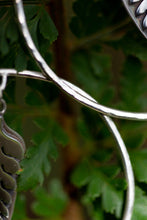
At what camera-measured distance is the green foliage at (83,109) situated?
1.99 ft

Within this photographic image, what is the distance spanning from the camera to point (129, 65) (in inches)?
30.3

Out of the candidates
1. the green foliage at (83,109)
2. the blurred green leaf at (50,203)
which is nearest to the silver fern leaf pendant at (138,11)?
the green foliage at (83,109)

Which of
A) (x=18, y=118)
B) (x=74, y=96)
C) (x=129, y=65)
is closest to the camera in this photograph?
(x=74, y=96)

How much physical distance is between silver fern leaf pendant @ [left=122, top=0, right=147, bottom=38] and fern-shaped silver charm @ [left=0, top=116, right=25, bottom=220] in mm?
245

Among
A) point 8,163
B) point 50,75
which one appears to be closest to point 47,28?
point 50,75

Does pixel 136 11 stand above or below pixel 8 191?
above

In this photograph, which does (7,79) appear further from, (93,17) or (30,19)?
(93,17)

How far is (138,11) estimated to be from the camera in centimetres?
56

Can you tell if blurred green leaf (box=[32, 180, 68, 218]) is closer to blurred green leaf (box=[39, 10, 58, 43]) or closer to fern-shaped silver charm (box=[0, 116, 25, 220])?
fern-shaped silver charm (box=[0, 116, 25, 220])

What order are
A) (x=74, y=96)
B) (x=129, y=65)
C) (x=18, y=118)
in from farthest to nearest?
(x=129, y=65), (x=18, y=118), (x=74, y=96)

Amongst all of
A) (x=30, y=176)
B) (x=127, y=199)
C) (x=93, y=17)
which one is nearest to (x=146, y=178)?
(x=127, y=199)

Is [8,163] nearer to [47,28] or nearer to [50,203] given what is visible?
[47,28]

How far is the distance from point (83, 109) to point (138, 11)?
307mm

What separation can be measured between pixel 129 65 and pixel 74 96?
0.84 feet
